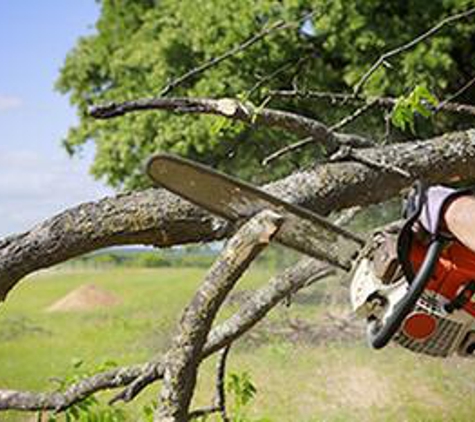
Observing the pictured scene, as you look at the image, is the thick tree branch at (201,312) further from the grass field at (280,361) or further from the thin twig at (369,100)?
the grass field at (280,361)

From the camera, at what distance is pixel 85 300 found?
16453mm

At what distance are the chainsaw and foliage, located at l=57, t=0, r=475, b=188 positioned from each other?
22.7ft

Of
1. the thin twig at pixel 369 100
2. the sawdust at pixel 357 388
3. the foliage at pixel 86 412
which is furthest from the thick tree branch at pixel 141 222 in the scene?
the sawdust at pixel 357 388

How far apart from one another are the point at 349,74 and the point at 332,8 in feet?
2.36

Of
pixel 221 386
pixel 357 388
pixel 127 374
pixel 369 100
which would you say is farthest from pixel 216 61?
pixel 357 388

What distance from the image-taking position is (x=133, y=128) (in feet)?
36.1

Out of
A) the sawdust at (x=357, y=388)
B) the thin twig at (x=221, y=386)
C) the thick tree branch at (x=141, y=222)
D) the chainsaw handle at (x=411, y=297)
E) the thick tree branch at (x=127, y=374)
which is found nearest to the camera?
the chainsaw handle at (x=411, y=297)

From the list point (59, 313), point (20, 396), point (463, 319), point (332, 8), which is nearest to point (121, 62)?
point (332, 8)

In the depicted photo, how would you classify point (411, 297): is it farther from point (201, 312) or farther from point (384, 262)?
point (201, 312)

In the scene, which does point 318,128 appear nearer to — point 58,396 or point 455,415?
point 58,396

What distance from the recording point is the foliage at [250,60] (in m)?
9.57

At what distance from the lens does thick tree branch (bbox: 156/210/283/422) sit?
67.4 inches

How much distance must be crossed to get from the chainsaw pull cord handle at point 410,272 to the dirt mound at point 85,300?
47.3ft

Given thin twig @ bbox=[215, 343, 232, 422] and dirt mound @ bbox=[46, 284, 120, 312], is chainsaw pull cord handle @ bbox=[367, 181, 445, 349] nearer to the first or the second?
thin twig @ bbox=[215, 343, 232, 422]
